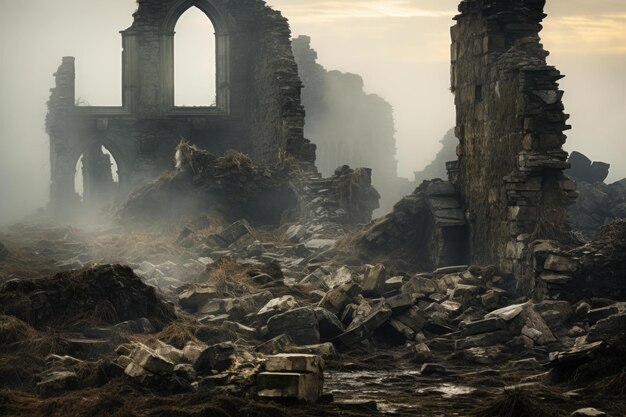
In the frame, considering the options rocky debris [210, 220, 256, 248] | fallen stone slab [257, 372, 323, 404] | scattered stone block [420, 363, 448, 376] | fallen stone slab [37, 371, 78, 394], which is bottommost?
scattered stone block [420, 363, 448, 376]

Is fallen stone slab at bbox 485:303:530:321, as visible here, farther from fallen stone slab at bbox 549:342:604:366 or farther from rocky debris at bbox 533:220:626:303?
fallen stone slab at bbox 549:342:604:366

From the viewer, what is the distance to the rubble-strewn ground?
28.8 ft

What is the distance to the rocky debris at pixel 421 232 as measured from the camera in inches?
665

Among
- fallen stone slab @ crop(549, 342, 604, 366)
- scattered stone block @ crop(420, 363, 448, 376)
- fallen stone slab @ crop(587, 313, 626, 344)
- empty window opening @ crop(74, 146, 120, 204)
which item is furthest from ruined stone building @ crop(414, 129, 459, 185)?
fallen stone slab @ crop(549, 342, 604, 366)

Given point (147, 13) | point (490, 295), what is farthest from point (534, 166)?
point (147, 13)

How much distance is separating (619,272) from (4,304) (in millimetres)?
7358

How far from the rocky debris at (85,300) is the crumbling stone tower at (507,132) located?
5261 millimetres

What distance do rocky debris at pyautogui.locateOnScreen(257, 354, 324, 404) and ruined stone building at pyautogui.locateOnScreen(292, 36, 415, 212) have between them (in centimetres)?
3276

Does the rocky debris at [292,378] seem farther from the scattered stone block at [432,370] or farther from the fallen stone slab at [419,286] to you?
the fallen stone slab at [419,286]

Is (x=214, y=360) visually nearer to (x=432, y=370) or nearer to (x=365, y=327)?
(x=432, y=370)

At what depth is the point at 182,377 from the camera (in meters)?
9.41

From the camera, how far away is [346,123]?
4538 cm

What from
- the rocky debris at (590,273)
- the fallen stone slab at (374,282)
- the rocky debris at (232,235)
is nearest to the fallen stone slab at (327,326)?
the fallen stone slab at (374,282)

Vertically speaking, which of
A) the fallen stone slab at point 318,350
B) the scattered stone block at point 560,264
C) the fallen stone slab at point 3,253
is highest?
the scattered stone block at point 560,264
